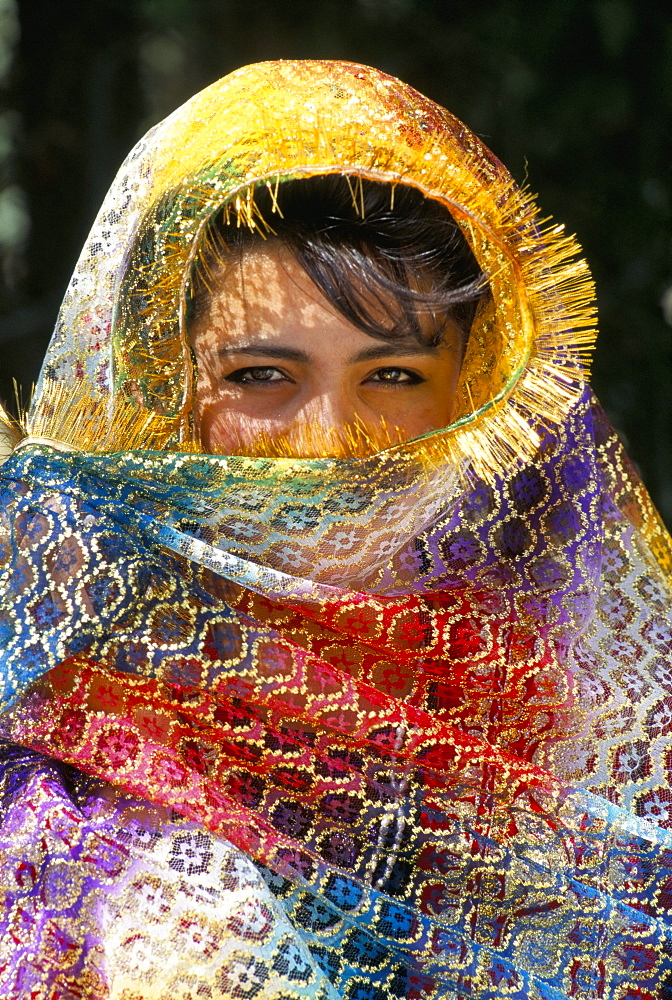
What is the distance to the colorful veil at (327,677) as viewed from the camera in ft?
3.21

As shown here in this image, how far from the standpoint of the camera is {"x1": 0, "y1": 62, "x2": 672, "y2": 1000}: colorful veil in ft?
3.21

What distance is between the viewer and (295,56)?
9.13 feet

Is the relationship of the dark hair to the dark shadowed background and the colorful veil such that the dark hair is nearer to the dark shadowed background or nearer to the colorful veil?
the colorful veil

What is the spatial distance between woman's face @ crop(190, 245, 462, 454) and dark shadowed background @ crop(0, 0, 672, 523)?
172cm

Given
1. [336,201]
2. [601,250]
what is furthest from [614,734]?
[601,250]

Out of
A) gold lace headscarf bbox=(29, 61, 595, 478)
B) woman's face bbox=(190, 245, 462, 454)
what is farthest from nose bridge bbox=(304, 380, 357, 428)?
gold lace headscarf bbox=(29, 61, 595, 478)

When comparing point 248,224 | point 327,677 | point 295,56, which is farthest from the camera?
point 295,56

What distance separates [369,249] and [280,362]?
210 millimetres

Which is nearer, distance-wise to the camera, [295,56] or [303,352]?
[303,352]

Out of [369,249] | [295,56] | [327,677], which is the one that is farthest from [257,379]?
[295,56]

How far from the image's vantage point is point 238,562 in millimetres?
1045

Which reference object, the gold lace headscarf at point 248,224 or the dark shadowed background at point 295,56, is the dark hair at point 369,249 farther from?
the dark shadowed background at point 295,56

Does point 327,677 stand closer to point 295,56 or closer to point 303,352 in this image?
point 303,352

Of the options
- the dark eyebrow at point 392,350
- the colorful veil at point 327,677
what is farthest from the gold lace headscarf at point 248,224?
the dark eyebrow at point 392,350
